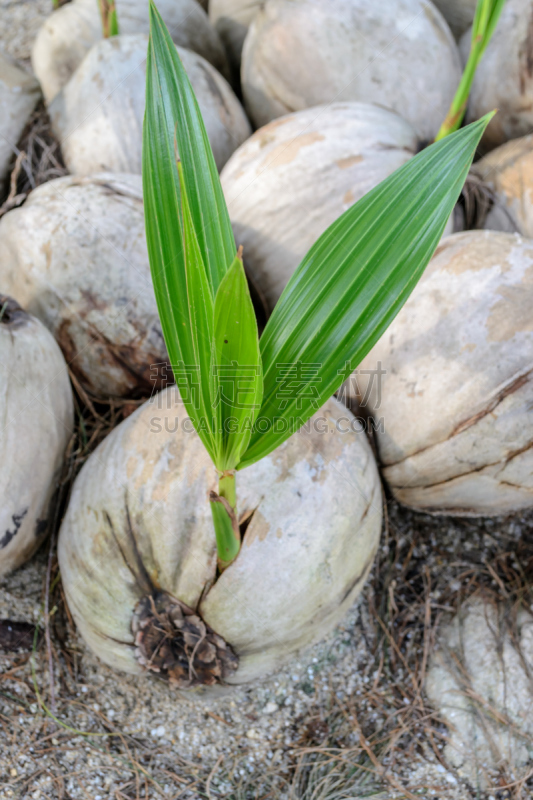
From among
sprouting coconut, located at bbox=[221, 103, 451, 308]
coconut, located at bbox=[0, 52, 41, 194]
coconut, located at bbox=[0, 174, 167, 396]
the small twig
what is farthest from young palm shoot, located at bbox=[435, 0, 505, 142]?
the small twig

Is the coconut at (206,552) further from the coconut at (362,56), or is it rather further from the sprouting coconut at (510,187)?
the coconut at (362,56)

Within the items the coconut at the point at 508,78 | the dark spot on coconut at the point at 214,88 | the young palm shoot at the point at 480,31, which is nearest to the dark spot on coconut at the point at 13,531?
the dark spot on coconut at the point at 214,88

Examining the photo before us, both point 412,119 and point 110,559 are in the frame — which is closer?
point 110,559

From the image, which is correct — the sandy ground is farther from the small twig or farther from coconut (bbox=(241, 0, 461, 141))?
coconut (bbox=(241, 0, 461, 141))

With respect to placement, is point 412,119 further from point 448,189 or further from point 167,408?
point 167,408

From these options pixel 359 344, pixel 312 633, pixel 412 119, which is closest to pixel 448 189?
pixel 359 344

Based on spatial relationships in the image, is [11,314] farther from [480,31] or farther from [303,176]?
[480,31]

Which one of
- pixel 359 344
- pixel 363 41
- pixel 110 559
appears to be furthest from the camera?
pixel 363 41

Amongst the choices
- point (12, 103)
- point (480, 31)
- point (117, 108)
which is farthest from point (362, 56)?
point (12, 103)
